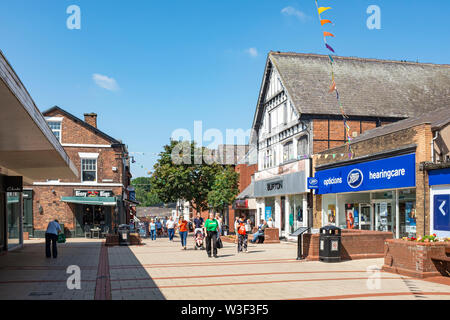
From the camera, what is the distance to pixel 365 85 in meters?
30.3

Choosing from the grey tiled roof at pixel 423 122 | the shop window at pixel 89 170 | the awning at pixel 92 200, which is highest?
the grey tiled roof at pixel 423 122

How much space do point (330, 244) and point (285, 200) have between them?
16214mm

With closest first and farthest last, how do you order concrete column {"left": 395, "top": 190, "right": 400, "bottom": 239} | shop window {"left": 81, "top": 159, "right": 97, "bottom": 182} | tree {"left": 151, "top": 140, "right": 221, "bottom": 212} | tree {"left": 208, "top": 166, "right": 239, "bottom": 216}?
concrete column {"left": 395, "top": 190, "right": 400, "bottom": 239} → shop window {"left": 81, "top": 159, "right": 97, "bottom": 182} → tree {"left": 151, "top": 140, "right": 221, "bottom": 212} → tree {"left": 208, "top": 166, "right": 239, "bottom": 216}

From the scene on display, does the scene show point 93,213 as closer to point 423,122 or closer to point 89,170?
point 89,170

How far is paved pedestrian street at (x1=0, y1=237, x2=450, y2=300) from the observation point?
9.44 m

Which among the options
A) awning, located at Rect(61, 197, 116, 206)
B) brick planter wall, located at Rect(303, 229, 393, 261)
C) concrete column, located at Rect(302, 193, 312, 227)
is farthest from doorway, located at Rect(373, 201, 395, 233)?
awning, located at Rect(61, 197, 116, 206)

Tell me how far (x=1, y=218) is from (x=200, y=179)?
78.2 ft

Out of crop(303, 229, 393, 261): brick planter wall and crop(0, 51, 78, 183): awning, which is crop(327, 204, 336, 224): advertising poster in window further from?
crop(0, 51, 78, 183): awning

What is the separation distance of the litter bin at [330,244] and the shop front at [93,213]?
860 inches

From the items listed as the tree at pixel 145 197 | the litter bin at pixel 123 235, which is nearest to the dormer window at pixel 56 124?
the litter bin at pixel 123 235

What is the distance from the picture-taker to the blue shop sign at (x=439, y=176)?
16.6m

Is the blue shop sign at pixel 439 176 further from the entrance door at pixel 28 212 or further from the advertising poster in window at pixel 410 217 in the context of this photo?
the entrance door at pixel 28 212

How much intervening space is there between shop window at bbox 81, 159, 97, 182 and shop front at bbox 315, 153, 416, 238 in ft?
57.3

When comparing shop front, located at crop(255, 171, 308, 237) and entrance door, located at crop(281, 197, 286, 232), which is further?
entrance door, located at crop(281, 197, 286, 232)
